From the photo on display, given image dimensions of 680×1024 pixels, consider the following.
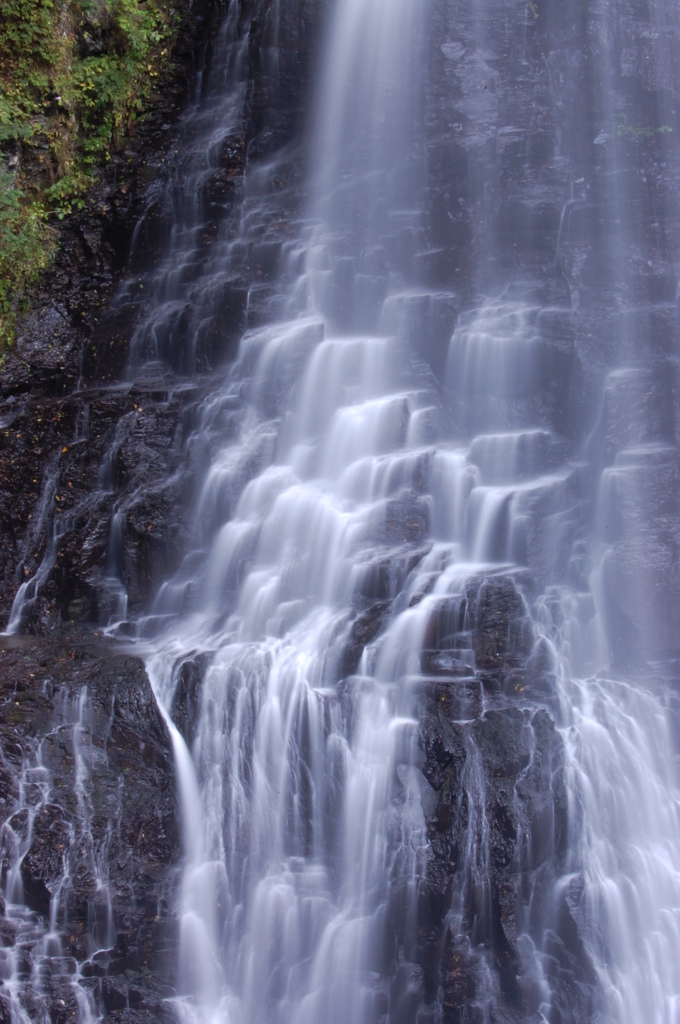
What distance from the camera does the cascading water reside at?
6.81m

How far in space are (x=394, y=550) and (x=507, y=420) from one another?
282 cm

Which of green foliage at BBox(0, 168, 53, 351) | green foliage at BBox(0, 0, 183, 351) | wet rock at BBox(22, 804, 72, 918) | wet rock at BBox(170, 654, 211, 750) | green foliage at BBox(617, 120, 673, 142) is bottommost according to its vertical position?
wet rock at BBox(22, 804, 72, 918)

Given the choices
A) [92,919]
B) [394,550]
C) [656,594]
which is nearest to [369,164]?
[394,550]

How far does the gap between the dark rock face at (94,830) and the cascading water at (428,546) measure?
13 cm

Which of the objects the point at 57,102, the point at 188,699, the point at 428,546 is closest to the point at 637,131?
the point at 428,546

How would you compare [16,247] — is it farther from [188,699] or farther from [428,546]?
[188,699]

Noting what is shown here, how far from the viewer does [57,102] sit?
1319 cm

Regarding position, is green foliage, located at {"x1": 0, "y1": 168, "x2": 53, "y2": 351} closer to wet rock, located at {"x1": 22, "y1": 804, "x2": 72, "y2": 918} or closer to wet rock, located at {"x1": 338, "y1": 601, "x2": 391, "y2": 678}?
wet rock, located at {"x1": 338, "y1": 601, "x2": 391, "y2": 678}

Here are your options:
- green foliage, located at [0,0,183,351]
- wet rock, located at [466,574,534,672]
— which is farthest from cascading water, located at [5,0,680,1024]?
green foliage, located at [0,0,183,351]

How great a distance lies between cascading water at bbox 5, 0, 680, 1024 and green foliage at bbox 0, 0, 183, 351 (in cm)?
148

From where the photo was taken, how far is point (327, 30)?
14.5 metres

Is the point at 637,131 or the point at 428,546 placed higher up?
the point at 637,131

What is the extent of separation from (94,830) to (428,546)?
4.45 metres

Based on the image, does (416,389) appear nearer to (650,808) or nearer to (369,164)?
(369,164)
